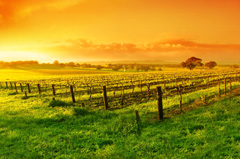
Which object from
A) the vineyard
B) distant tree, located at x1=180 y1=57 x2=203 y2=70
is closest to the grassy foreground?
the vineyard

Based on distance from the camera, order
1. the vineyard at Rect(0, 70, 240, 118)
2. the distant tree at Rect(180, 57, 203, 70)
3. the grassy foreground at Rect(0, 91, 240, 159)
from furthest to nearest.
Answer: the distant tree at Rect(180, 57, 203, 70) → the vineyard at Rect(0, 70, 240, 118) → the grassy foreground at Rect(0, 91, 240, 159)

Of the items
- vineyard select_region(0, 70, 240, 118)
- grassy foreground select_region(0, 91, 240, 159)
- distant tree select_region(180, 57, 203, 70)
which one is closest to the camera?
grassy foreground select_region(0, 91, 240, 159)

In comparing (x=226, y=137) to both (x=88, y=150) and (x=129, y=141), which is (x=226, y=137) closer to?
(x=129, y=141)

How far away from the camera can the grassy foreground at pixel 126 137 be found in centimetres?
725

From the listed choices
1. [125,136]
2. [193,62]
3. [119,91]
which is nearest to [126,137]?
[125,136]

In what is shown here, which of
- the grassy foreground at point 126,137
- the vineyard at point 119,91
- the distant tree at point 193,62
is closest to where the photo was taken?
the grassy foreground at point 126,137

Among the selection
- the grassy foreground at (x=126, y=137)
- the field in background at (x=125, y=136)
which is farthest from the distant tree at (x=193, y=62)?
the grassy foreground at (x=126, y=137)

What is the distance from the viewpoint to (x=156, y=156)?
22.4 ft

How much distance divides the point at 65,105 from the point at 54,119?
4.57m

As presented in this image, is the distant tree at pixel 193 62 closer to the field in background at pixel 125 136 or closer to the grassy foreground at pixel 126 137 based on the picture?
the field in background at pixel 125 136

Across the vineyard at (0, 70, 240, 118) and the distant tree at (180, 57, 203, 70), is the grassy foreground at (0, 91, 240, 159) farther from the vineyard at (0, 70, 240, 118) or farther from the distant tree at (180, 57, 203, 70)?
the distant tree at (180, 57, 203, 70)

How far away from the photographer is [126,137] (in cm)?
892

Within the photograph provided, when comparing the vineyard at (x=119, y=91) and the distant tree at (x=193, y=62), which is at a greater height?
the distant tree at (x=193, y=62)

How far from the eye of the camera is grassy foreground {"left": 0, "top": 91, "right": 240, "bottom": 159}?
7.25m
